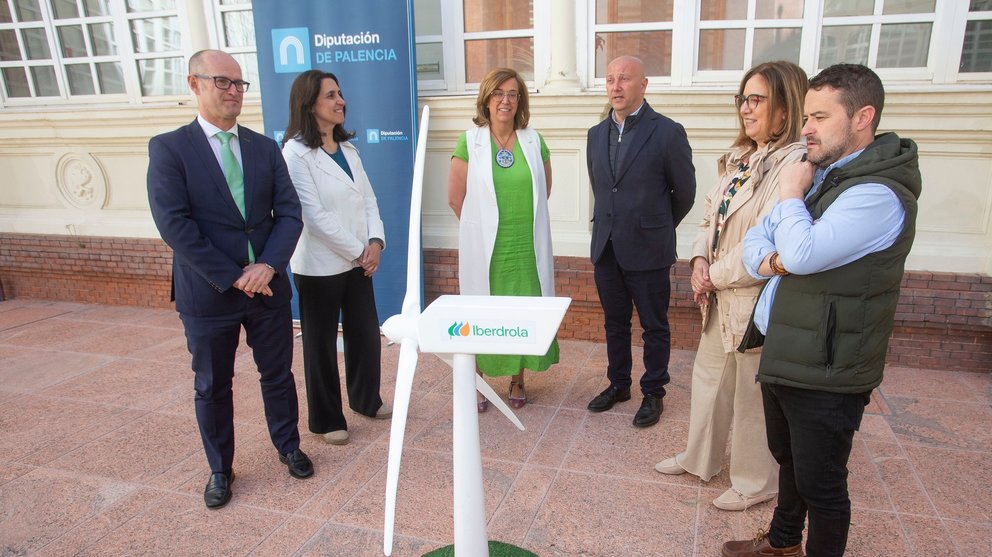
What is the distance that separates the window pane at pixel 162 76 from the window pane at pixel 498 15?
3.06 meters

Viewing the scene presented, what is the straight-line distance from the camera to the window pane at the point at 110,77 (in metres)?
6.30

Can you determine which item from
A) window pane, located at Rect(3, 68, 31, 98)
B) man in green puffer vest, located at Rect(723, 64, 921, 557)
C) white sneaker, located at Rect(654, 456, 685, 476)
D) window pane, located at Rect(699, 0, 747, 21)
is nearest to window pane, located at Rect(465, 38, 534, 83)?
window pane, located at Rect(699, 0, 747, 21)

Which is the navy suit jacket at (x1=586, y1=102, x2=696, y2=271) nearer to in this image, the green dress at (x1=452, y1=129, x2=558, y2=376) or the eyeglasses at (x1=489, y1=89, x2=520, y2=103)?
the green dress at (x1=452, y1=129, x2=558, y2=376)

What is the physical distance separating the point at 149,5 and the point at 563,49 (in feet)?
14.0

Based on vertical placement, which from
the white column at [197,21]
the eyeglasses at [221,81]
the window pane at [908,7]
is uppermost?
the white column at [197,21]

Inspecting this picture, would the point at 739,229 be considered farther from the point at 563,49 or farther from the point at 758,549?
the point at 563,49

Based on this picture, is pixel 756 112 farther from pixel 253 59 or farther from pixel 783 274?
pixel 253 59

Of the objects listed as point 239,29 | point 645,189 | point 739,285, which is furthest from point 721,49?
point 239,29

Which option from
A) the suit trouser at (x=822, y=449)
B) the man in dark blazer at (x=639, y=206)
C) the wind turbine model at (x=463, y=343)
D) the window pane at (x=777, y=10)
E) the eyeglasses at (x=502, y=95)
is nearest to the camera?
the wind turbine model at (x=463, y=343)

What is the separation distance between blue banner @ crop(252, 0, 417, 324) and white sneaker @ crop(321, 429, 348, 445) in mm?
1826

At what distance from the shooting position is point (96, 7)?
6.19 meters

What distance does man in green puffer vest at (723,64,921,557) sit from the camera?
165cm

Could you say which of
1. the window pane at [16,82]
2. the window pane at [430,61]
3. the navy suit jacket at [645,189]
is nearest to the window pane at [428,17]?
the window pane at [430,61]

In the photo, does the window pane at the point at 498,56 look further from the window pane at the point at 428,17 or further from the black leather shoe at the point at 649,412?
the black leather shoe at the point at 649,412
